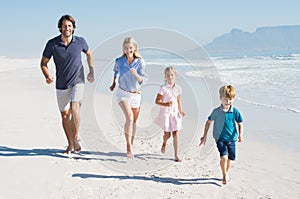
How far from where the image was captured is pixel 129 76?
16.0ft

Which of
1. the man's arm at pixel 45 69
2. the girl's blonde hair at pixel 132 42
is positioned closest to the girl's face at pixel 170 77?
the girl's blonde hair at pixel 132 42

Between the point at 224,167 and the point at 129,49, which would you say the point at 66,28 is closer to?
the point at 129,49

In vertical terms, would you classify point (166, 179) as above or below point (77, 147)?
below

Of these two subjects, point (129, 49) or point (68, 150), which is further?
point (68, 150)

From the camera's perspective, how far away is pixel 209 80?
1434 centimetres

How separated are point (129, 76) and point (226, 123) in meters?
1.53

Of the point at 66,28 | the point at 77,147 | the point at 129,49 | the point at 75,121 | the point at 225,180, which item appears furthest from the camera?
the point at 77,147

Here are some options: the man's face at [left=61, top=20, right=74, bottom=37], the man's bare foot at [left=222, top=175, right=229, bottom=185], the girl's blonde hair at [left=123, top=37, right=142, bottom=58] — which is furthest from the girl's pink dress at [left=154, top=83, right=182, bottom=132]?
the man's face at [left=61, top=20, right=74, bottom=37]

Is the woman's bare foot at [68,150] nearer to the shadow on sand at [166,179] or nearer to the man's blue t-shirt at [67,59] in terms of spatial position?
the shadow on sand at [166,179]

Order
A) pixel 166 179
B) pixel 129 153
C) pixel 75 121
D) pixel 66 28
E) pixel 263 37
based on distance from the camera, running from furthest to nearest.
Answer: pixel 263 37, pixel 129 153, pixel 75 121, pixel 66 28, pixel 166 179

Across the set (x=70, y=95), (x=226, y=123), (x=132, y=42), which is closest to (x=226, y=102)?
(x=226, y=123)

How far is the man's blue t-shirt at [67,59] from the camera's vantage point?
4.71 metres

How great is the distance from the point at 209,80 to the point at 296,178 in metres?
10.1

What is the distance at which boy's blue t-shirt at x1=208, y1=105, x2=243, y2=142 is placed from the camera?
404cm
